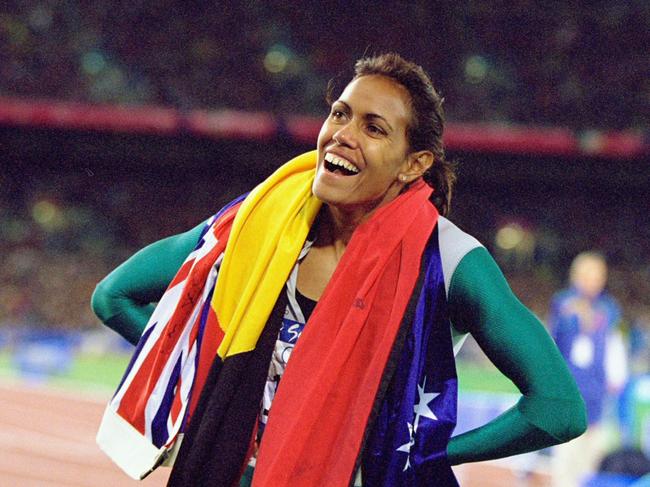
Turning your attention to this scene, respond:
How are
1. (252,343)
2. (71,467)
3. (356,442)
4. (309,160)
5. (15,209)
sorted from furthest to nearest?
(15,209)
(71,467)
(309,160)
(252,343)
(356,442)

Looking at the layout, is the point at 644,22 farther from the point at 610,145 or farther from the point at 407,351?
the point at 407,351

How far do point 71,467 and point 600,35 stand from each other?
10581 mm

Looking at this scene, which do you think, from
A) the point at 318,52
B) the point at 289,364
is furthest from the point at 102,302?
the point at 318,52

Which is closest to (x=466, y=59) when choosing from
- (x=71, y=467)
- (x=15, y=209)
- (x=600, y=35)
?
(x=600, y=35)

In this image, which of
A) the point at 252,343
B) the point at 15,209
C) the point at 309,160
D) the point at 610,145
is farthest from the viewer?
the point at 15,209

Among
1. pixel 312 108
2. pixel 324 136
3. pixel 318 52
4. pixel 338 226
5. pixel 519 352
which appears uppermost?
pixel 318 52

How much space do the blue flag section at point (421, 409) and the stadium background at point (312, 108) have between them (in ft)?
41.3

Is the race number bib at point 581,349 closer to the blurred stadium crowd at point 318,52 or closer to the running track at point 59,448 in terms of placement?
the running track at point 59,448

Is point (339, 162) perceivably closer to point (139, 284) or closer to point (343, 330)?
point (343, 330)

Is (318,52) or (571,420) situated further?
(318,52)

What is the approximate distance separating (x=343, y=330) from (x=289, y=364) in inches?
4.7

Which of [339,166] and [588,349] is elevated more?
[588,349]

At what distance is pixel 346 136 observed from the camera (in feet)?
6.35

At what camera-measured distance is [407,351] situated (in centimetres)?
181
